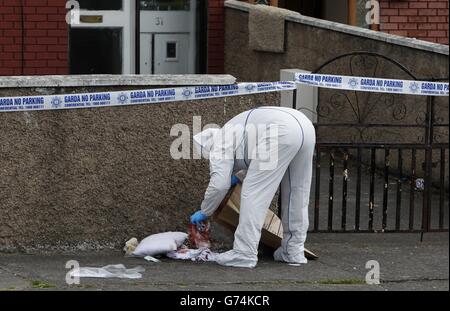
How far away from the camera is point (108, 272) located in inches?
311

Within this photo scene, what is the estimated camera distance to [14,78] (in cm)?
846

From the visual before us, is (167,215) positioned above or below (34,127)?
below

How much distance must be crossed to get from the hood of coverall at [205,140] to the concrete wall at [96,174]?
0.59 meters

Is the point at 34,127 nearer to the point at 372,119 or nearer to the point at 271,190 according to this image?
the point at 271,190

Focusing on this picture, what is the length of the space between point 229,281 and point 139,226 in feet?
4.09

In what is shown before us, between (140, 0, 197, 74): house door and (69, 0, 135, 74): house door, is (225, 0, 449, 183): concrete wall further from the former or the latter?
(69, 0, 135, 74): house door

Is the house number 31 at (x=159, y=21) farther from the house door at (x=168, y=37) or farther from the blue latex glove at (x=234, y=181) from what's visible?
the blue latex glove at (x=234, y=181)

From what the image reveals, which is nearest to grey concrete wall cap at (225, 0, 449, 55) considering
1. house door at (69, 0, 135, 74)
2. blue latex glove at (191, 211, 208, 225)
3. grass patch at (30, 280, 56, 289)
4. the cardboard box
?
house door at (69, 0, 135, 74)

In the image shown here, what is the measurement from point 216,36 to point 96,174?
5240 mm

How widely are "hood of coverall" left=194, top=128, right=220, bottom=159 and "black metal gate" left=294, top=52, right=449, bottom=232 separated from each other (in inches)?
55.8

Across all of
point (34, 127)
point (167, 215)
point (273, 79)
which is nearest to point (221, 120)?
point (167, 215)

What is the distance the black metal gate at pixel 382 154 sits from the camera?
31.1 feet

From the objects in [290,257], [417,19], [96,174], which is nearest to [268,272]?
[290,257]

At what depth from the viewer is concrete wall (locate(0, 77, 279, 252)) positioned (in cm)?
851
